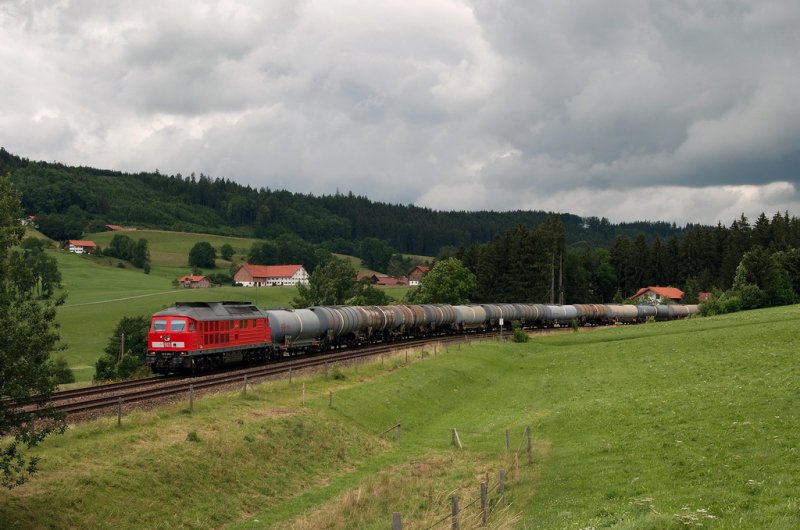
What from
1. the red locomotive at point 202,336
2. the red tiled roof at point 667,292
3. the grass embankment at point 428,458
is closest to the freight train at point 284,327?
the red locomotive at point 202,336

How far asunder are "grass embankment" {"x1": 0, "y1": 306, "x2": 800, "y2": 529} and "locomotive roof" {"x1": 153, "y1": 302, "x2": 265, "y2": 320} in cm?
851

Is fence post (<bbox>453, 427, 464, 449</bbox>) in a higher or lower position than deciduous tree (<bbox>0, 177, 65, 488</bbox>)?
lower

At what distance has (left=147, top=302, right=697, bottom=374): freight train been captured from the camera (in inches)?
1725

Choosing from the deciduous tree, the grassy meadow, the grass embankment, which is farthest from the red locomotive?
the grassy meadow

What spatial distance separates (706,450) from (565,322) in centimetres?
8912

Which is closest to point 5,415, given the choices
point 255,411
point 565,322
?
point 255,411

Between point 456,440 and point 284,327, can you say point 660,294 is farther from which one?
point 456,440

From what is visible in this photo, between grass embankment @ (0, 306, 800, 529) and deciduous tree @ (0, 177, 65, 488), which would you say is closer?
deciduous tree @ (0, 177, 65, 488)

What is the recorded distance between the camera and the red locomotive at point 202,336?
43469 millimetres

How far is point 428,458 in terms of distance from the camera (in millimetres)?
31156

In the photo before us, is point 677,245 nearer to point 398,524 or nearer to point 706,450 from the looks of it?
point 706,450

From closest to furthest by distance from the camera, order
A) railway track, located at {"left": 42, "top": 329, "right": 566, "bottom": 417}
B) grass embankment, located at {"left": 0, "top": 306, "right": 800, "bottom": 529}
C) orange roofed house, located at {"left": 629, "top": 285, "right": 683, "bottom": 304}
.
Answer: grass embankment, located at {"left": 0, "top": 306, "right": 800, "bottom": 529}
railway track, located at {"left": 42, "top": 329, "right": 566, "bottom": 417}
orange roofed house, located at {"left": 629, "top": 285, "right": 683, "bottom": 304}

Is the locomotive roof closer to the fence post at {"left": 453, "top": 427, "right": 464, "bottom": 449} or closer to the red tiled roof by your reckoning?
the fence post at {"left": 453, "top": 427, "right": 464, "bottom": 449}

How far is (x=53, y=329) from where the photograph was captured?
2161 cm
